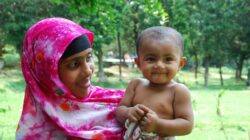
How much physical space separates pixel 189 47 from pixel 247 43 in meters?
3.82

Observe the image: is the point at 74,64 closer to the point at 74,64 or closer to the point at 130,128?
the point at 74,64

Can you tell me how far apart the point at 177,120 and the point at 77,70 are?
566 millimetres

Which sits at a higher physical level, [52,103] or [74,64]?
[74,64]

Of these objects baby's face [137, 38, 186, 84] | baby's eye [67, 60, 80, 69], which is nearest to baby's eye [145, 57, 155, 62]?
baby's face [137, 38, 186, 84]

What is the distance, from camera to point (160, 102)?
1.96 metres

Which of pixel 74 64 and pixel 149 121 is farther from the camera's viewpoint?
pixel 74 64

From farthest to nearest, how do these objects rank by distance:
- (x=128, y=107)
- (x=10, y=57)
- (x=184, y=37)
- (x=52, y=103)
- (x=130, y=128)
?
(x=10, y=57)
(x=184, y=37)
(x=52, y=103)
(x=128, y=107)
(x=130, y=128)

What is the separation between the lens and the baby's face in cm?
194

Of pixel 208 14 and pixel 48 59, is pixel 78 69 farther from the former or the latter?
pixel 208 14

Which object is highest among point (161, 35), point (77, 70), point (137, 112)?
point (161, 35)

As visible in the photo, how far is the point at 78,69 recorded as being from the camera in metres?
2.08

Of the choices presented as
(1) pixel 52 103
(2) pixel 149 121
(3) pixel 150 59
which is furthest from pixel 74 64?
(2) pixel 149 121

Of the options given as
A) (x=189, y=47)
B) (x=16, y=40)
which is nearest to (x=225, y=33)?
(x=189, y=47)

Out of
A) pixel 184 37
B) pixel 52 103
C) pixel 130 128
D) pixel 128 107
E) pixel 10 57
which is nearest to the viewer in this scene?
pixel 130 128
